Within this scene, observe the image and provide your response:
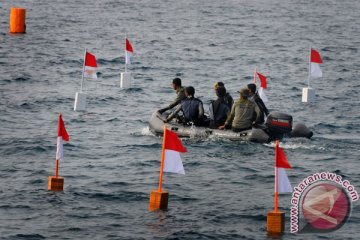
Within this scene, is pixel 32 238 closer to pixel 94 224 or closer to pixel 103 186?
pixel 94 224

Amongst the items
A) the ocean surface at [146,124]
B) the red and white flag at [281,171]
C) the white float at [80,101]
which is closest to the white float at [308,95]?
the ocean surface at [146,124]

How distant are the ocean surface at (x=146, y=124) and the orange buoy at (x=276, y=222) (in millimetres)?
195

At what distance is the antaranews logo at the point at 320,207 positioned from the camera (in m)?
20.0

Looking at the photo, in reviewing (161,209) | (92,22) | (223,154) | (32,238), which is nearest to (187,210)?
(161,209)

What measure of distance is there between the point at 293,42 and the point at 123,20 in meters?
15.0

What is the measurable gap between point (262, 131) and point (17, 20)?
1166 inches

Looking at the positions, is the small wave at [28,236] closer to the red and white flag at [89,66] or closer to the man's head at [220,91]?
the man's head at [220,91]

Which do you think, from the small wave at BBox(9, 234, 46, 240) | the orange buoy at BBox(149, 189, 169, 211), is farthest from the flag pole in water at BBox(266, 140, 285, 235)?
the small wave at BBox(9, 234, 46, 240)

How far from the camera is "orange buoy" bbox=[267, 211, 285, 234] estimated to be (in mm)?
19406

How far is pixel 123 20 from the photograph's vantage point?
234ft

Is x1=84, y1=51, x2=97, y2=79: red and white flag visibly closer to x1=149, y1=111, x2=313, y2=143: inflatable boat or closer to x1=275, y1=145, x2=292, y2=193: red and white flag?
x1=149, y1=111, x2=313, y2=143: inflatable boat

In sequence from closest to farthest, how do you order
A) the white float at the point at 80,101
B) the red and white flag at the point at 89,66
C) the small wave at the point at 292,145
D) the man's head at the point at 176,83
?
1. the small wave at the point at 292,145
2. the man's head at the point at 176,83
3. the red and white flag at the point at 89,66
4. the white float at the point at 80,101

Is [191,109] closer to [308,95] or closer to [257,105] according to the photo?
[257,105]

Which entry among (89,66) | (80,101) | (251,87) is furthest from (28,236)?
(80,101)
